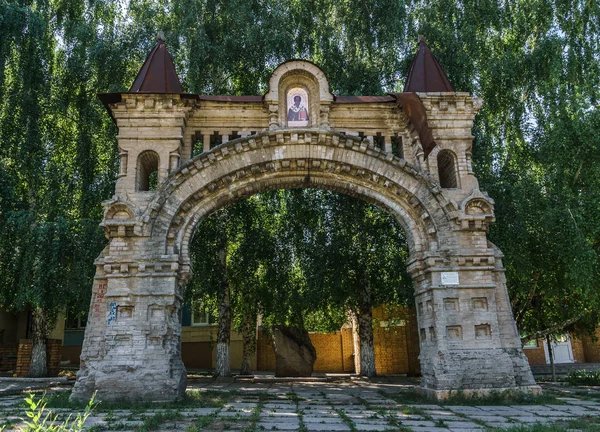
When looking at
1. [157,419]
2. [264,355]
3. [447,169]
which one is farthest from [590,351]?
[157,419]

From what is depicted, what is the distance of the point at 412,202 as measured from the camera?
388 inches

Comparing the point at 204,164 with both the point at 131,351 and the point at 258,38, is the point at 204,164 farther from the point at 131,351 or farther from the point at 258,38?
the point at 258,38

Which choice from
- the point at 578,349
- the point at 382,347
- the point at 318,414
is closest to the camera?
the point at 318,414

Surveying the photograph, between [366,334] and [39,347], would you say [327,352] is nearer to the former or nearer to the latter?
[366,334]

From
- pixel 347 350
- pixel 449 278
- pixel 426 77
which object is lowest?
pixel 347 350

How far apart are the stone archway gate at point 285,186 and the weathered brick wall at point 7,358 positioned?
918 centimetres

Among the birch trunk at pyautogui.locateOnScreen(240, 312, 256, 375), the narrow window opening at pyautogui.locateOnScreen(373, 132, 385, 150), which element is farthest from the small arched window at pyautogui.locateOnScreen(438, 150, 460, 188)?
the birch trunk at pyautogui.locateOnScreen(240, 312, 256, 375)

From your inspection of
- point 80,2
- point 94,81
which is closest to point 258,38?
point 94,81

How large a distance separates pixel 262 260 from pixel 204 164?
5.23 m

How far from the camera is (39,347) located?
13570 mm

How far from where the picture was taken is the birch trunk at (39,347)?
13391 millimetres

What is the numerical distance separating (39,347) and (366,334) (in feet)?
31.7

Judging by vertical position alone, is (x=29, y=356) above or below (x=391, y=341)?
below

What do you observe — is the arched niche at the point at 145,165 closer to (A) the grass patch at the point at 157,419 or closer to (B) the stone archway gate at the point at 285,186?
(B) the stone archway gate at the point at 285,186
